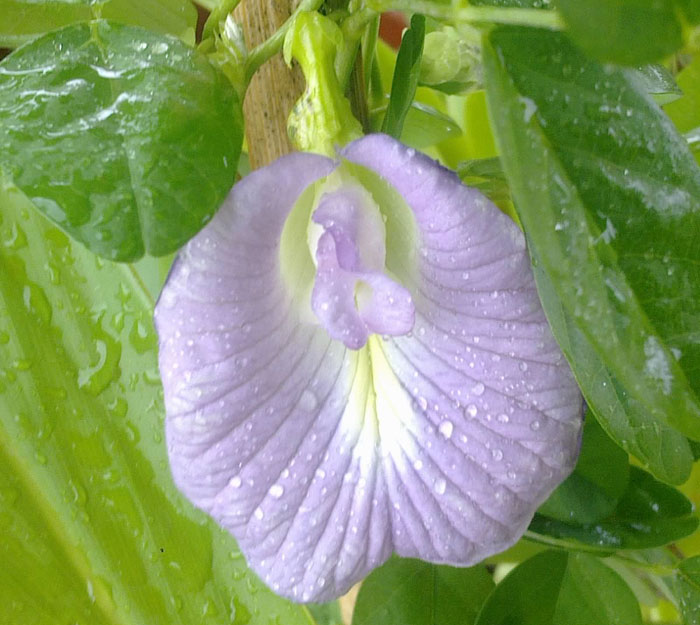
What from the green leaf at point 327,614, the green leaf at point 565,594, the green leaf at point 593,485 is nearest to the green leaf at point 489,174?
the green leaf at point 593,485

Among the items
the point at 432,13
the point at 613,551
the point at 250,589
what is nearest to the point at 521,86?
the point at 432,13

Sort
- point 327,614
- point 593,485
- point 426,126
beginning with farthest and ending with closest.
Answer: point 327,614, point 426,126, point 593,485

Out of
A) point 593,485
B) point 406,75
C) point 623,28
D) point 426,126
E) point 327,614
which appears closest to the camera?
point 623,28

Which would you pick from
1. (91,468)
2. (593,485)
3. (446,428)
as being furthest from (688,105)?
(91,468)

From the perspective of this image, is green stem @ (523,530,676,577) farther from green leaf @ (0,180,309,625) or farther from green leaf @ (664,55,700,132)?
green leaf @ (664,55,700,132)

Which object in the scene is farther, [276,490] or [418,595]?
[418,595]

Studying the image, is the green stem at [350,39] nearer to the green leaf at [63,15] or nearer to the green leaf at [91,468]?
the green leaf at [63,15]

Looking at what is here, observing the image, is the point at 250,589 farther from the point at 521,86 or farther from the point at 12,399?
the point at 521,86

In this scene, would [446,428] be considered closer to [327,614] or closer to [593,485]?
[593,485]
